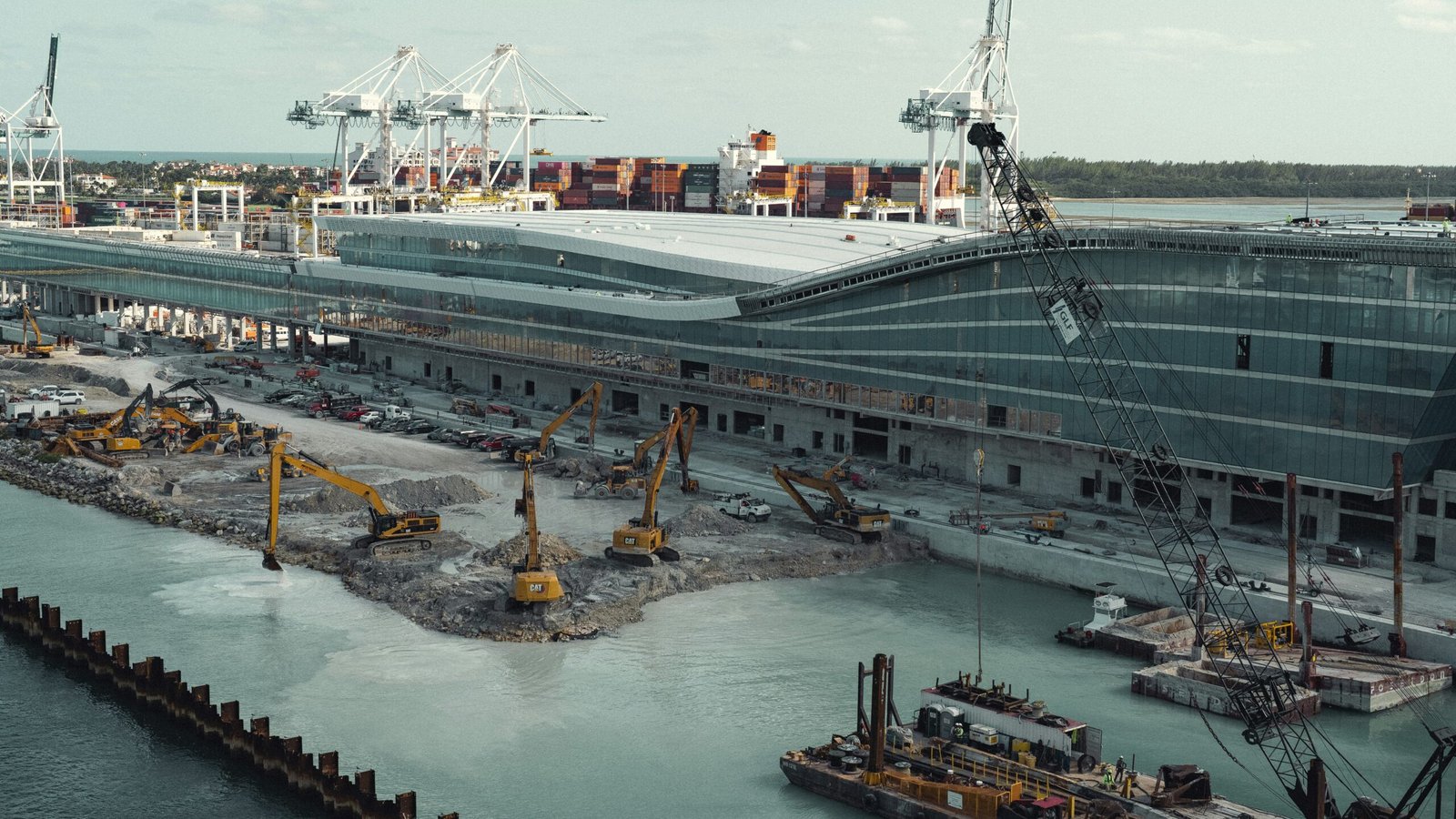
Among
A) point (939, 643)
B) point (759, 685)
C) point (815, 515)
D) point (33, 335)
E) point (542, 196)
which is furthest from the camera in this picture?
point (542, 196)

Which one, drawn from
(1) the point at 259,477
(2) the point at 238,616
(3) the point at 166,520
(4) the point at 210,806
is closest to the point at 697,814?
(4) the point at 210,806

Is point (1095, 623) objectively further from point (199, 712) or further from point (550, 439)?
point (550, 439)

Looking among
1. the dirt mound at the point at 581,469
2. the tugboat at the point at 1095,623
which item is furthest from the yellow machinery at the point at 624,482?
the tugboat at the point at 1095,623

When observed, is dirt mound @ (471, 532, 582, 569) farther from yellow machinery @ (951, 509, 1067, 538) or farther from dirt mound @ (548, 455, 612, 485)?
yellow machinery @ (951, 509, 1067, 538)

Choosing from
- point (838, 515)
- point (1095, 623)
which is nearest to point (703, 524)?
point (838, 515)

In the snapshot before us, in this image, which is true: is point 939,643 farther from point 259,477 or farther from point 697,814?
point 259,477

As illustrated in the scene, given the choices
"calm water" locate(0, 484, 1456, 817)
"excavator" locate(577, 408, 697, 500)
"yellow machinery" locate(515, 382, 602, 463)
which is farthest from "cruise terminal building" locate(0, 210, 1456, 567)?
"calm water" locate(0, 484, 1456, 817)

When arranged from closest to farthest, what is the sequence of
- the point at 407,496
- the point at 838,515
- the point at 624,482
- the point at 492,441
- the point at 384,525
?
the point at 384,525, the point at 838,515, the point at 407,496, the point at 624,482, the point at 492,441

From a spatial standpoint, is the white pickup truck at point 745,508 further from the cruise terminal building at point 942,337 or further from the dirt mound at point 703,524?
the cruise terminal building at point 942,337
